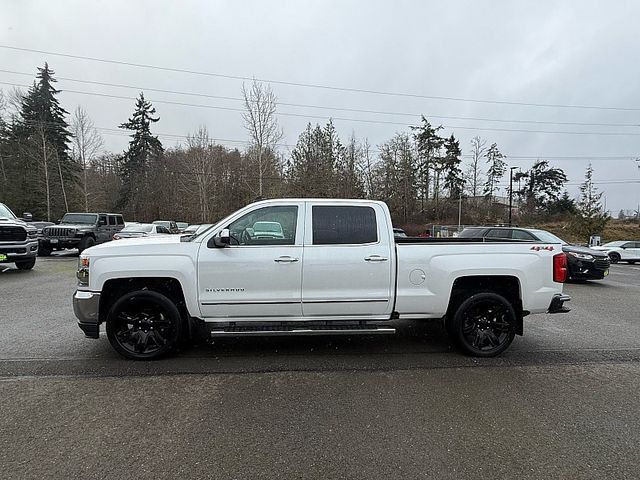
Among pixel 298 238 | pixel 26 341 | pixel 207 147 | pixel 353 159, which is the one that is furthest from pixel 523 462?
pixel 353 159

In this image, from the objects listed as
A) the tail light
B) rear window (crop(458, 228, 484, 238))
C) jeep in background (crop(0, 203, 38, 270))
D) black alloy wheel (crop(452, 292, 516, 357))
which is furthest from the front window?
rear window (crop(458, 228, 484, 238))

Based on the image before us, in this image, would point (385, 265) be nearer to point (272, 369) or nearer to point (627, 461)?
point (272, 369)

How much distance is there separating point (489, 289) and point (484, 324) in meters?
0.44

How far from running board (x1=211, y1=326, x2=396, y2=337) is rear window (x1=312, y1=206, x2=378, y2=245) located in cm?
100

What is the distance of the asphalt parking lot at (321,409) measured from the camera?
8.50 feet

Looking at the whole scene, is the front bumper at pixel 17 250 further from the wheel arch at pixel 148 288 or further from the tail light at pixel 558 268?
the tail light at pixel 558 268

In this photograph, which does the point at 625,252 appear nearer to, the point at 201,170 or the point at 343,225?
the point at 343,225

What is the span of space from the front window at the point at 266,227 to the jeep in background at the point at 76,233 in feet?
50.2

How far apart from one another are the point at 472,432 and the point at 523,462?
0.42 m

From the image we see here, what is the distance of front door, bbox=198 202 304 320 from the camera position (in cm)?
430

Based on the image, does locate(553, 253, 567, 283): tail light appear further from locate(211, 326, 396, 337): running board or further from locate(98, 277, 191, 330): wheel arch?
locate(98, 277, 191, 330): wheel arch

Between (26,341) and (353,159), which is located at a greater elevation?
(353,159)

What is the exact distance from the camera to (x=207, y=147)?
4212 centimetres

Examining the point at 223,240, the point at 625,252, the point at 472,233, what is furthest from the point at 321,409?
the point at 625,252
